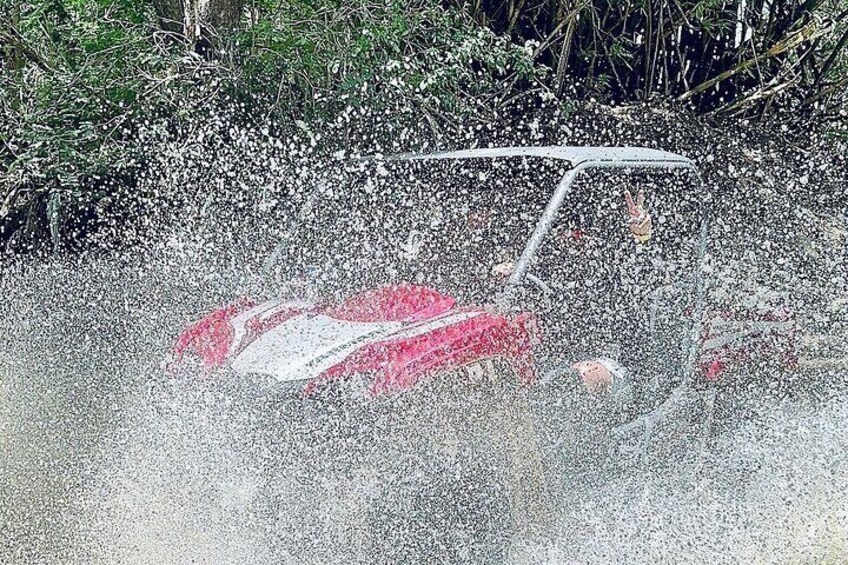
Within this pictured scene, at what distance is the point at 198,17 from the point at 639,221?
3.41 metres

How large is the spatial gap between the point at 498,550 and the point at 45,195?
14.0 feet

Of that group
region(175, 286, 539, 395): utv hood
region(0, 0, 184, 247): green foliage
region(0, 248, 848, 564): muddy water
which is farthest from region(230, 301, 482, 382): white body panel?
region(0, 0, 184, 247): green foliage

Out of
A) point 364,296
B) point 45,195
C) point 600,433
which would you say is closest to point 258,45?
point 45,195

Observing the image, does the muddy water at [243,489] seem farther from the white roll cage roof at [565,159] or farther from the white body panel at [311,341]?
the white roll cage roof at [565,159]

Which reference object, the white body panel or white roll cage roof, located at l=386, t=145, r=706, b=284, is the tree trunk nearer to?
white roll cage roof, located at l=386, t=145, r=706, b=284

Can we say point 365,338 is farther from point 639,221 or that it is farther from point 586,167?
point 639,221

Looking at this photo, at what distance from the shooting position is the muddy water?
10.6 ft

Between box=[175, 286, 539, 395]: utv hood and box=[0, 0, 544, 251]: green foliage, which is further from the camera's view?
box=[0, 0, 544, 251]: green foliage

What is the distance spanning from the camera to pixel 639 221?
453 cm

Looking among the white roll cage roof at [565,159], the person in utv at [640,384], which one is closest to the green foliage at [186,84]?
the white roll cage roof at [565,159]

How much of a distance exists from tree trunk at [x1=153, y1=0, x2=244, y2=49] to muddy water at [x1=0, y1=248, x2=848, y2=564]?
2.37 m

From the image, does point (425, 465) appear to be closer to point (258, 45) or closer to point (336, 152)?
point (336, 152)

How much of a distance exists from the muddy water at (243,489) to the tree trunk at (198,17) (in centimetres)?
237

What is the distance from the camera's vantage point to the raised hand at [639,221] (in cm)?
451
